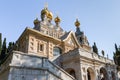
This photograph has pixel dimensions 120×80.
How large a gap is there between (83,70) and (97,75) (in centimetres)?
220

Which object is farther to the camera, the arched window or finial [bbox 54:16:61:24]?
finial [bbox 54:16:61:24]

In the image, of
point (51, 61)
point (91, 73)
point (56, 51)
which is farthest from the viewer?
point (56, 51)

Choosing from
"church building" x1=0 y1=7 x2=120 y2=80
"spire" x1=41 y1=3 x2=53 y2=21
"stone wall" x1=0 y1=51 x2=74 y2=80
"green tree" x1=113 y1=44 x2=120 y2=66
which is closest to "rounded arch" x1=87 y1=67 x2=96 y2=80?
"church building" x1=0 y1=7 x2=120 y2=80

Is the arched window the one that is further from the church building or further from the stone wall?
the stone wall

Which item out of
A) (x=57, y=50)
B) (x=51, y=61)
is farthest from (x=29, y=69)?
(x=57, y=50)

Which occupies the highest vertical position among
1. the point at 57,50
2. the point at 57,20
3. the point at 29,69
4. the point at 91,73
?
the point at 57,20

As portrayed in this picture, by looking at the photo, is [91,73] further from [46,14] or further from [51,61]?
[46,14]

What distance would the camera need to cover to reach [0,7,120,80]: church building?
36.9ft

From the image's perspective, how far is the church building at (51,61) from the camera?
1124cm

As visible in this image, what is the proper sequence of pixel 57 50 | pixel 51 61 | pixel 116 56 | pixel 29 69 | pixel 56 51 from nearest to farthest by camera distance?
1. pixel 29 69
2. pixel 51 61
3. pixel 56 51
4. pixel 57 50
5. pixel 116 56

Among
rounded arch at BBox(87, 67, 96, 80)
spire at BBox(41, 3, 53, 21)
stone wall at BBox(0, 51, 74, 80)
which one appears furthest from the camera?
spire at BBox(41, 3, 53, 21)

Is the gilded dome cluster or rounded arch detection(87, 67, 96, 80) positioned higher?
the gilded dome cluster

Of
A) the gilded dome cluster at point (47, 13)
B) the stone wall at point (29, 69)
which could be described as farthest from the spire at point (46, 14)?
the stone wall at point (29, 69)

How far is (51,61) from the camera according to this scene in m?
17.6
